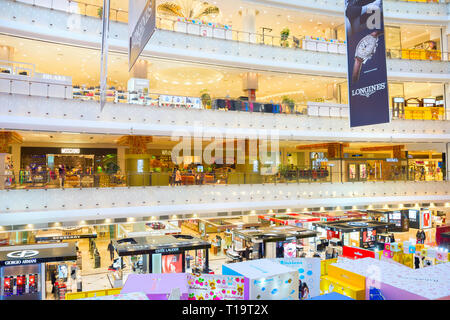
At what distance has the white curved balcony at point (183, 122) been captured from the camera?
42.8 ft

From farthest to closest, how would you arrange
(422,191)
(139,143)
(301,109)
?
(422,191)
(301,109)
(139,143)

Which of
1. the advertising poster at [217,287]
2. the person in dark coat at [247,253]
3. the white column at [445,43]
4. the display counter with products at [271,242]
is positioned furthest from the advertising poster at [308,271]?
the white column at [445,43]

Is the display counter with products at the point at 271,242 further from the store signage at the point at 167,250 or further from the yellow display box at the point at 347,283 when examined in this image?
the yellow display box at the point at 347,283

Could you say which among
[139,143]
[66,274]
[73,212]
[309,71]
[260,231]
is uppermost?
[309,71]

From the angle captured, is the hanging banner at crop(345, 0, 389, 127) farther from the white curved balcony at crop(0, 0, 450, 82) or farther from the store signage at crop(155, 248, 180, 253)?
the white curved balcony at crop(0, 0, 450, 82)

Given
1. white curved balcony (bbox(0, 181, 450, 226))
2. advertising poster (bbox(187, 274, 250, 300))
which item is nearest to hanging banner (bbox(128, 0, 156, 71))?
advertising poster (bbox(187, 274, 250, 300))

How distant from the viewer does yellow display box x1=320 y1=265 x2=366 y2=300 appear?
4.81 m

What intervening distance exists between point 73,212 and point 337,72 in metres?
14.9

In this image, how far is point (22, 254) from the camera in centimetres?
909

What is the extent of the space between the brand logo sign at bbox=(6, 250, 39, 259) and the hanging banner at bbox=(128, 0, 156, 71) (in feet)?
19.1

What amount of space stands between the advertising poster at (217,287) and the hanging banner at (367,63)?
20.2 feet
